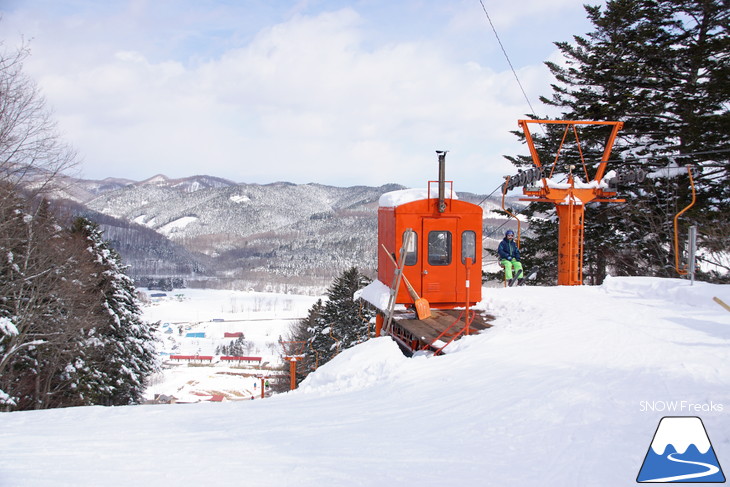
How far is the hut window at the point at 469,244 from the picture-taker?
11219 mm

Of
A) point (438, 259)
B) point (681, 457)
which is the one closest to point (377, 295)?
point (438, 259)

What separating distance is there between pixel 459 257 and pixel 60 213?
612 inches

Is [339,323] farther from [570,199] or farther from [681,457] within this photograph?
[681,457]

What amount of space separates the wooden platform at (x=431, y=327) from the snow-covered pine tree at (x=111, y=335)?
53.4 feet

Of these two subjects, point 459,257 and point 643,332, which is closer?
point 643,332

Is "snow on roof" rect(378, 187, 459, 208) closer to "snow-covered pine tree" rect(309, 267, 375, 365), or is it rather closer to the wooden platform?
the wooden platform

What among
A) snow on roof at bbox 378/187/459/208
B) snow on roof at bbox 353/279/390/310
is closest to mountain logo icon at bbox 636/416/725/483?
snow on roof at bbox 353/279/390/310

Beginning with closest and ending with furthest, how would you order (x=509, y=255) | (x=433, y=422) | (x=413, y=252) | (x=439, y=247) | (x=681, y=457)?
(x=681, y=457) → (x=433, y=422) → (x=413, y=252) → (x=439, y=247) → (x=509, y=255)

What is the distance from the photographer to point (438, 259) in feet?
36.8

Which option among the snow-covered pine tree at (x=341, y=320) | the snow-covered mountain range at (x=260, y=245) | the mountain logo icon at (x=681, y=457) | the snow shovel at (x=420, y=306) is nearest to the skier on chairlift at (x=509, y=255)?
the snow shovel at (x=420, y=306)

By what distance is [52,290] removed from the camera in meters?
17.6

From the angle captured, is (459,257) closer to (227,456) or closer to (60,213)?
(227,456)

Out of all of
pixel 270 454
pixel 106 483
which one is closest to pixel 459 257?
pixel 270 454

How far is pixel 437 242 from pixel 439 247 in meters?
0.13
